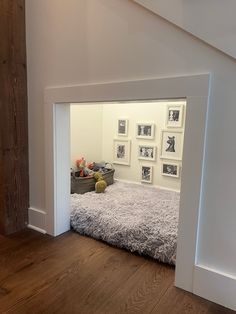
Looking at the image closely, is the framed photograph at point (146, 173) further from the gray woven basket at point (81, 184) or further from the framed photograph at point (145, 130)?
the gray woven basket at point (81, 184)

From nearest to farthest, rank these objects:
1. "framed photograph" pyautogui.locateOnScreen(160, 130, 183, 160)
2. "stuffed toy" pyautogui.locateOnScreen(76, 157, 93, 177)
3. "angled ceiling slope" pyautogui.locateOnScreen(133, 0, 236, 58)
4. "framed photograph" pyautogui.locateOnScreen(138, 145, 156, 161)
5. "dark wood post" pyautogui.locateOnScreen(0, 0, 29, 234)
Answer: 1. "angled ceiling slope" pyautogui.locateOnScreen(133, 0, 236, 58)
2. "dark wood post" pyautogui.locateOnScreen(0, 0, 29, 234)
3. "framed photograph" pyautogui.locateOnScreen(160, 130, 183, 160)
4. "stuffed toy" pyautogui.locateOnScreen(76, 157, 93, 177)
5. "framed photograph" pyautogui.locateOnScreen(138, 145, 156, 161)

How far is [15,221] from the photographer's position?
2.43 m


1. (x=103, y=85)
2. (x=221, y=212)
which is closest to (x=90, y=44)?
(x=103, y=85)

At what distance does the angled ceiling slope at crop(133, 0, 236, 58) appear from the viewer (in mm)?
1323


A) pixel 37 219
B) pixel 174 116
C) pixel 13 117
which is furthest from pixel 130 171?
pixel 13 117

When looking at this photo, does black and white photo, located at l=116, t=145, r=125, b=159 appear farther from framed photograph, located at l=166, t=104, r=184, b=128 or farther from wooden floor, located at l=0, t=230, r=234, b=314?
wooden floor, located at l=0, t=230, r=234, b=314

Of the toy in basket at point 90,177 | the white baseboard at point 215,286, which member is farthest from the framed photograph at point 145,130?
the white baseboard at point 215,286

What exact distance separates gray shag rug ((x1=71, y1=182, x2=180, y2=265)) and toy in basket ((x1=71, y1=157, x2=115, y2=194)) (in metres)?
0.11

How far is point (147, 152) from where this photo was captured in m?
3.51

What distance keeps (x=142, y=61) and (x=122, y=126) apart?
2.07m

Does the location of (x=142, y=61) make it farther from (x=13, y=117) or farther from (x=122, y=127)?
(x=122, y=127)

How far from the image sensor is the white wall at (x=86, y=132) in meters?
3.50

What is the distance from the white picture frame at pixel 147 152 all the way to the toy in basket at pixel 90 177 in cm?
49

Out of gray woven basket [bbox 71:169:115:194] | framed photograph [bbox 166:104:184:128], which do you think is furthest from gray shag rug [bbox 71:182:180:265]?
framed photograph [bbox 166:104:184:128]
